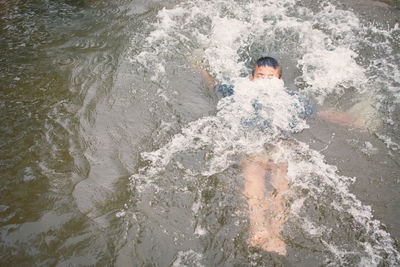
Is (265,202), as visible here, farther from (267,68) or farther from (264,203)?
(267,68)

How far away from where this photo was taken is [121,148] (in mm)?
3227

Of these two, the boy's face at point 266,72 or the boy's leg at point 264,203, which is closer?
the boy's leg at point 264,203

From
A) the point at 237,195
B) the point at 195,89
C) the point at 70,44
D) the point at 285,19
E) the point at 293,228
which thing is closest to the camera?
the point at 293,228

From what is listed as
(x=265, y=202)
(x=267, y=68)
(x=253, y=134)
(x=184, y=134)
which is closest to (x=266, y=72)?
(x=267, y=68)

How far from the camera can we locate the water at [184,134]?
2.44m

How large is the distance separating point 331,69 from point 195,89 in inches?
84.4

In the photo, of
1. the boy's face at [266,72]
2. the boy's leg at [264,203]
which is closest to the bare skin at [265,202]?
the boy's leg at [264,203]

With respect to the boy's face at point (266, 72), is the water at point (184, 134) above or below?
below

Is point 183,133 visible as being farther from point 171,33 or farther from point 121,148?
point 171,33

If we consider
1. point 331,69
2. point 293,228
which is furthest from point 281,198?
point 331,69

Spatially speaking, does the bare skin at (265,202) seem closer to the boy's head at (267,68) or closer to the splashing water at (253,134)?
the splashing water at (253,134)

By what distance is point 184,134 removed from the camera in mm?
3402

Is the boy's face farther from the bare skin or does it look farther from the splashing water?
the bare skin

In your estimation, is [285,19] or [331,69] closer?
[331,69]
